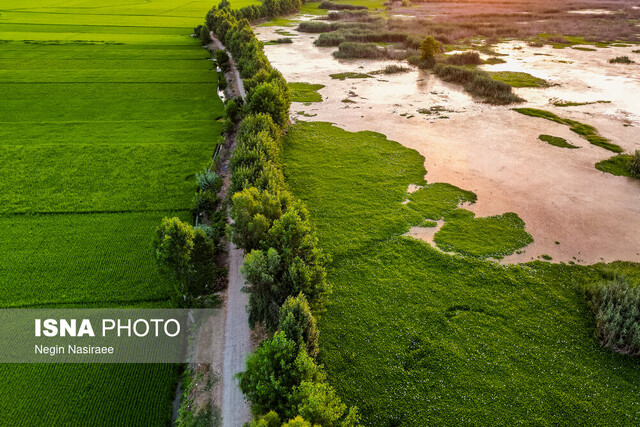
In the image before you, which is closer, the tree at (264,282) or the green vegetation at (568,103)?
the tree at (264,282)

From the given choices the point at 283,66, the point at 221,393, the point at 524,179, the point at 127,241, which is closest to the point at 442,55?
the point at 283,66

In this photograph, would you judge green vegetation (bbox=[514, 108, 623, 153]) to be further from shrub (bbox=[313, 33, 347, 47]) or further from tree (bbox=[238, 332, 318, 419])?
shrub (bbox=[313, 33, 347, 47])

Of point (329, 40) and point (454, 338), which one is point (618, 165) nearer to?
point (454, 338)

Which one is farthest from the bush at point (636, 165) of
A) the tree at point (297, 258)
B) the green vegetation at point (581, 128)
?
the tree at point (297, 258)

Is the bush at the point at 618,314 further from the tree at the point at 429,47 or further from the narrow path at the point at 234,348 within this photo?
the tree at the point at 429,47

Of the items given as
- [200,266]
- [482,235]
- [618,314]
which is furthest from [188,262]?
[618,314]

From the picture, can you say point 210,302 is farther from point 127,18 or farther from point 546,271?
point 127,18
